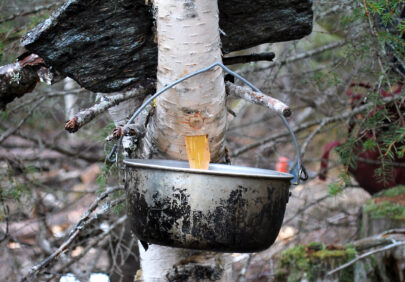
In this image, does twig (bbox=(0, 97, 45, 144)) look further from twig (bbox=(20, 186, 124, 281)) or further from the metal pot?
the metal pot

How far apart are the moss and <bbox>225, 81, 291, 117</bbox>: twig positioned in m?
1.65

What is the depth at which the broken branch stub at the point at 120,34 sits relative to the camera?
1694 millimetres

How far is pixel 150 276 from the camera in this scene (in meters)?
1.96

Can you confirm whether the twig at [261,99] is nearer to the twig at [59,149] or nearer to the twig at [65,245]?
the twig at [65,245]

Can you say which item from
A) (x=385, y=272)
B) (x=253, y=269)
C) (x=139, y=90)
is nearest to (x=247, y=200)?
(x=139, y=90)

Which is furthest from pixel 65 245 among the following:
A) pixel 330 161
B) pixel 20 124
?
pixel 330 161

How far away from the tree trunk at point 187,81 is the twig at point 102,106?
15 centimetres

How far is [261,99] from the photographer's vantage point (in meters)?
1.54

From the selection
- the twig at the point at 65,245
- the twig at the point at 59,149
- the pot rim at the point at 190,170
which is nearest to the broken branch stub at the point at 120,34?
the pot rim at the point at 190,170

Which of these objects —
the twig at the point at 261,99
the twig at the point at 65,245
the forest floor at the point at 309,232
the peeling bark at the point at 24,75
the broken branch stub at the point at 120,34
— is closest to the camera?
the twig at the point at 261,99

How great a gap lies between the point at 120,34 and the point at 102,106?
0.30m

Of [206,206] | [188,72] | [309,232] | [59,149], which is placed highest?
[188,72]

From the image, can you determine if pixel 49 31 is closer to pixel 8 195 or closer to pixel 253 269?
pixel 8 195

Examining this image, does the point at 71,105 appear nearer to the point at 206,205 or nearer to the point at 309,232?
the point at 309,232
